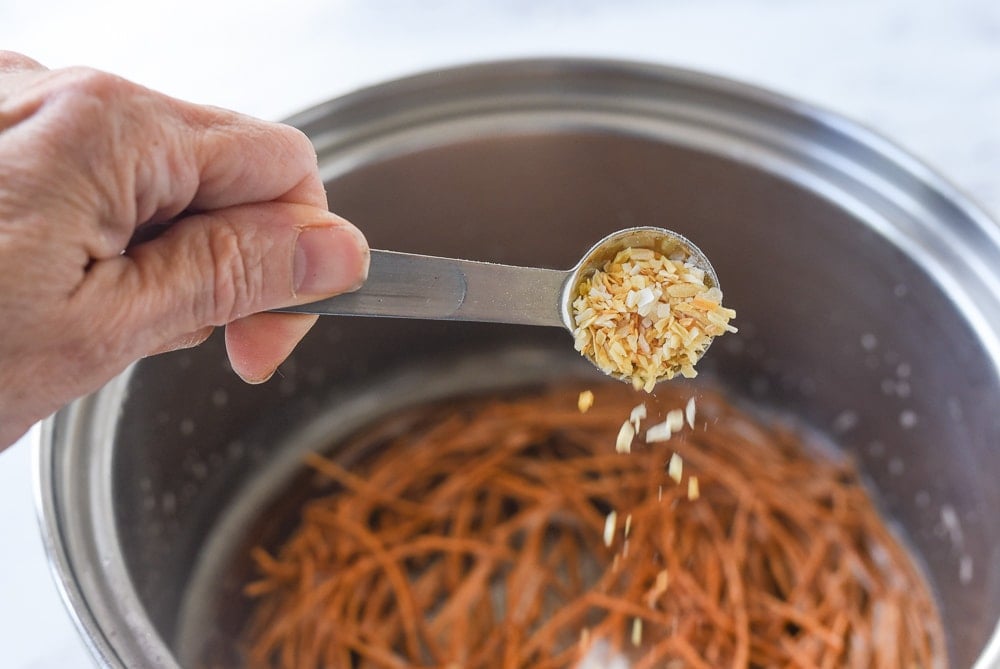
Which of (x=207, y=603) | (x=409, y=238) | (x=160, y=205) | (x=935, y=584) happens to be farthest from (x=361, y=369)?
(x=935, y=584)

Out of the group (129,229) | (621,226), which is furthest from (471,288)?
(621,226)

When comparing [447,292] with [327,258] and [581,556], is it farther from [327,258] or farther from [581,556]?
[581,556]

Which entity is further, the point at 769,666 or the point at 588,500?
the point at 588,500

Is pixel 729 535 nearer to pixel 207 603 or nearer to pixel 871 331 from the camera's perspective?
pixel 871 331

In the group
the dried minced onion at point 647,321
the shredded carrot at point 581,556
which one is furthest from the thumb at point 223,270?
the shredded carrot at point 581,556

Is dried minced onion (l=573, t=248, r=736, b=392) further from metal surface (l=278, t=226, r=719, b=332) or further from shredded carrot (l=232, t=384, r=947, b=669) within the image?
shredded carrot (l=232, t=384, r=947, b=669)
